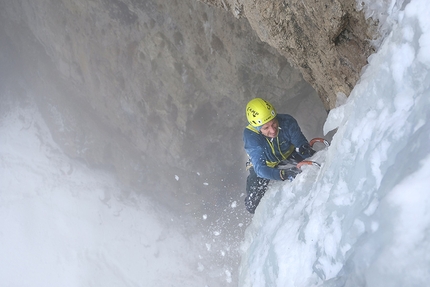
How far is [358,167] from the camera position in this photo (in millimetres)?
2184

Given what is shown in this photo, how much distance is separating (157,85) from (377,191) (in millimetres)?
5931

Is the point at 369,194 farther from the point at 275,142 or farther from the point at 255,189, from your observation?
the point at 255,189

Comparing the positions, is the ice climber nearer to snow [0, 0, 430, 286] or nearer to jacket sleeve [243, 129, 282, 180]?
jacket sleeve [243, 129, 282, 180]

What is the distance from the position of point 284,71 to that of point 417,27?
4.53 m

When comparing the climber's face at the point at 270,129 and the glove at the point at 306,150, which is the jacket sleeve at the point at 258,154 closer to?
the climber's face at the point at 270,129

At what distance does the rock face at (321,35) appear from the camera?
2.81 meters

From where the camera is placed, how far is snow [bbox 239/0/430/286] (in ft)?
4.97

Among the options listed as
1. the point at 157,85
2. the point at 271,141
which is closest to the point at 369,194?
the point at 271,141

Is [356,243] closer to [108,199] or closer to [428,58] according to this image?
[428,58]

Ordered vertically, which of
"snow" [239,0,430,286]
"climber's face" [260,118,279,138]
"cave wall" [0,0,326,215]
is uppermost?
"cave wall" [0,0,326,215]

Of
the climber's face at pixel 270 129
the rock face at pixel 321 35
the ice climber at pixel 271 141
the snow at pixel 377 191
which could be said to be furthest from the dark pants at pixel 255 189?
the snow at pixel 377 191

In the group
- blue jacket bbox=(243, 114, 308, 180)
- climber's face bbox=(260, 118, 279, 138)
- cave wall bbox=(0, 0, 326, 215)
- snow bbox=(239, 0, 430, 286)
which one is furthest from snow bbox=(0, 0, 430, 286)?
cave wall bbox=(0, 0, 326, 215)

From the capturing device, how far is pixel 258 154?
12.6ft

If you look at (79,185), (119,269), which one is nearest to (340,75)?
(119,269)
